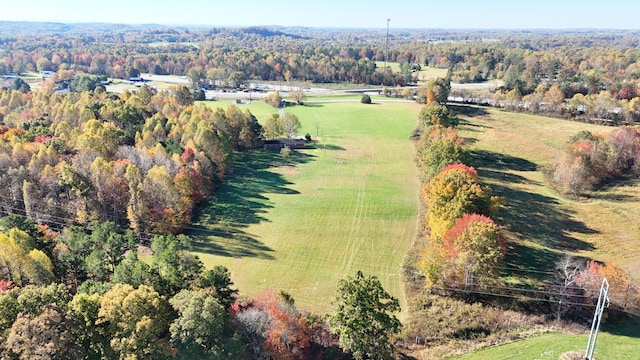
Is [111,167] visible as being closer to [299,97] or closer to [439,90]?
[299,97]

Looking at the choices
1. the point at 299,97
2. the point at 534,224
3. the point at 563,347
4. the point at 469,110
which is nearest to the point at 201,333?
the point at 563,347

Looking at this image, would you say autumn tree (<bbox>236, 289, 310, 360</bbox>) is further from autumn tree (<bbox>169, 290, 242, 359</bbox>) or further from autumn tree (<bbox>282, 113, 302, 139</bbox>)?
autumn tree (<bbox>282, 113, 302, 139</bbox>)

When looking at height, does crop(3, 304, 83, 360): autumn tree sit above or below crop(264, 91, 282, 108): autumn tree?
below

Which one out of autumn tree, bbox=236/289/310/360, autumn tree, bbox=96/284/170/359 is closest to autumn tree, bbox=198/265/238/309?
autumn tree, bbox=236/289/310/360

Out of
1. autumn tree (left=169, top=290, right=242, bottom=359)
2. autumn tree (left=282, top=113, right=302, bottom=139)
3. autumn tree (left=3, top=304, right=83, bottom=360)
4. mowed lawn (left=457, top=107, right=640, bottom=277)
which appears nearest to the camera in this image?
autumn tree (left=3, top=304, right=83, bottom=360)

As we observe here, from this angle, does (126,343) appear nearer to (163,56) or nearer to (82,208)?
(82,208)

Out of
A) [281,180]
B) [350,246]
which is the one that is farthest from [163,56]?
[350,246]

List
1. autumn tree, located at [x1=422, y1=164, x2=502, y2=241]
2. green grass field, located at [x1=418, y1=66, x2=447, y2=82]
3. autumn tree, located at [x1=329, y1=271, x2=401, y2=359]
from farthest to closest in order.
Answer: green grass field, located at [x1=418, y1=66, x2=447, y2=82] < autumn tree, located at [x1=422, y1=164, x2=502, y2=241] < autumn tree, located at [x1=329, y1=271, x2=401, y2=359]
